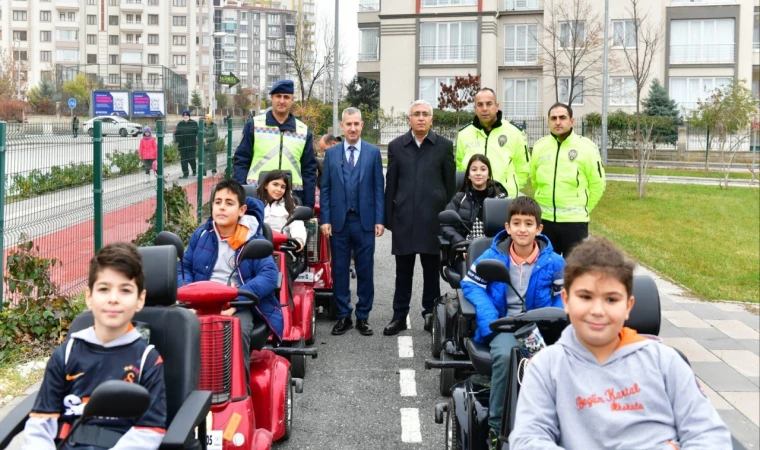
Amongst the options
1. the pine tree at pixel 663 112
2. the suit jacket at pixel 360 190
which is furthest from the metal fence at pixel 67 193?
the pine tree at pixel 663 112

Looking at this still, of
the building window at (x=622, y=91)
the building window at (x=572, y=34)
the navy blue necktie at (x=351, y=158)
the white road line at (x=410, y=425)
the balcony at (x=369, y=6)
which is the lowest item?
the white road line at (x=410, y=425)

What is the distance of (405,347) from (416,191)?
1.52m

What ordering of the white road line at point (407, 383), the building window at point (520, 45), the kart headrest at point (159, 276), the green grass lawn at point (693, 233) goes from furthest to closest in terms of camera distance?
the building window at point (520, 45) → the green grass lawn at point (693, 233) → the white road line at point (407, 383) → the kart headrest at point (159, 276)

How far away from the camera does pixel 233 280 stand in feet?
19.7

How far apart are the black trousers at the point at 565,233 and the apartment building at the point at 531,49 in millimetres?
42772

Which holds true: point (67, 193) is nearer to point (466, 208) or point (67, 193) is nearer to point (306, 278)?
point (306, 278)

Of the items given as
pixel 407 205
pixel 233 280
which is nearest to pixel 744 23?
pixel 407 205

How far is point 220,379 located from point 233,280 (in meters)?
1.26

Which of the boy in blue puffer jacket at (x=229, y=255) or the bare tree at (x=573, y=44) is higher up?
the bare tree at (x=573, y=44)

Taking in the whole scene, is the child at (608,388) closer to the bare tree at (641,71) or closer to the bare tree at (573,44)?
the bare tree at (641,71)

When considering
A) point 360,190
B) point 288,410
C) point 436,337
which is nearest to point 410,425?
point 288,410

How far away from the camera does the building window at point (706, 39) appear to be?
2012 inches

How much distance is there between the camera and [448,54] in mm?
54281

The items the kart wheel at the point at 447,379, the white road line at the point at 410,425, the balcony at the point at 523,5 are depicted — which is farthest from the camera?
the balcony at the point at 523,5
